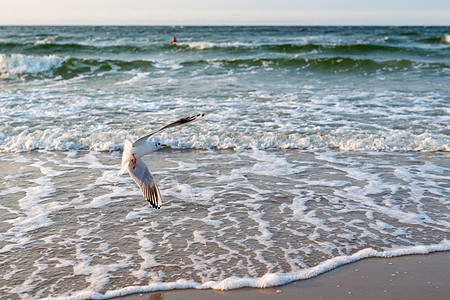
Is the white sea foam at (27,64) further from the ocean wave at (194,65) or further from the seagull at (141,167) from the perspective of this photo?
the seagull at (141,167)

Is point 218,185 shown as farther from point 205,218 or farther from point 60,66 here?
point 60,66

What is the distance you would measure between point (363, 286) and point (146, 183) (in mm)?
2291

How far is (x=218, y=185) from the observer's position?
5.98m

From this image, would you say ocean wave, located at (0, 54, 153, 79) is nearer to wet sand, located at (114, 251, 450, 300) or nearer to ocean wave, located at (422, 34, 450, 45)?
wet sand, located at (114, 251, 450, 300)

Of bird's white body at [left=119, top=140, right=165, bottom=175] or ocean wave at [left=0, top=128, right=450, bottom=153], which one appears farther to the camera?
ocean wave at [left=0, top=128, right=450, bottom=153]

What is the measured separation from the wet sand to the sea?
0.09m

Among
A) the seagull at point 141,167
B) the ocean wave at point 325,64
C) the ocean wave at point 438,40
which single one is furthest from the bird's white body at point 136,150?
the ocean wave at point 438,40

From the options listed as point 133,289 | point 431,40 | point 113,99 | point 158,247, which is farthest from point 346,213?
point 431,40

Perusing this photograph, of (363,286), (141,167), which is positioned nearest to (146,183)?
(141,167)

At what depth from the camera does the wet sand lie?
3514 millimetres

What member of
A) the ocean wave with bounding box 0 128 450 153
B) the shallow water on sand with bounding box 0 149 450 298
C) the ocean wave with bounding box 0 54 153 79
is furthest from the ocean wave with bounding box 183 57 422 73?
the shallow water on sand with bounding box 0 149 450 298

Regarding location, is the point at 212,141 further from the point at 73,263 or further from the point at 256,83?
the point at 256,83

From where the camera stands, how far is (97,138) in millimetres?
8062

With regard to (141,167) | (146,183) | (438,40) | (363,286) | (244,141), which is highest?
(438,40)
